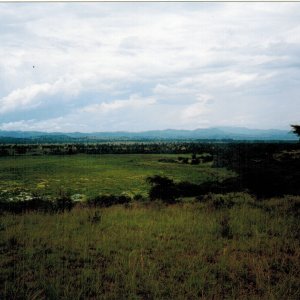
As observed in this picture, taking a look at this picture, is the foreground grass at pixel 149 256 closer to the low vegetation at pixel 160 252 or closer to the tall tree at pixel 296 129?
the low vegetation at pixel 160 252

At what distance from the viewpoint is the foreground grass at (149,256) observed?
4848 mm

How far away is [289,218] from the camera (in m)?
9.58

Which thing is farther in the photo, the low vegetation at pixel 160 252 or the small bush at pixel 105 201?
the small bush at pixel 105 201

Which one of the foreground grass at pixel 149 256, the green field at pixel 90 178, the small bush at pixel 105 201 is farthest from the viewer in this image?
the green field at pixel 90 178

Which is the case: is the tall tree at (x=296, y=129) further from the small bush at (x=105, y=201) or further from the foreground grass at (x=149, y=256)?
the small bush at (x=105, y=201)

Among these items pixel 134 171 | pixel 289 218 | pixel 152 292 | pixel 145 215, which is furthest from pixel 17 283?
pixel 134 171

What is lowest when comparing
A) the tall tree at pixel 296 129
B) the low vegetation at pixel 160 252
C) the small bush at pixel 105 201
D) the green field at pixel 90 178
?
the green field at pixel 90 178

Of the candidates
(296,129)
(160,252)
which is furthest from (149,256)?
(296,129)

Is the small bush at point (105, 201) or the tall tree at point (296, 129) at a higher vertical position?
the tall tree at point (296, 129)

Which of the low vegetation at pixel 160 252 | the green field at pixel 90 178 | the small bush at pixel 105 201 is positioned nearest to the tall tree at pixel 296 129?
the low vegetation at pixel 160 252

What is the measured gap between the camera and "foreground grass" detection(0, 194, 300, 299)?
4848 mm

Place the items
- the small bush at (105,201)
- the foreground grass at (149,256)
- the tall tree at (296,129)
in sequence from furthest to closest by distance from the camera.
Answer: the small bush at (105,201) → the tall tree at (296,129) → the foreground grass at (149,256)

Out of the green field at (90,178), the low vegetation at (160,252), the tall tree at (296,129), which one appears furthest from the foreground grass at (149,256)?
the green field at (90,178)

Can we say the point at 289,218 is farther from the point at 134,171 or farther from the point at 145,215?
the point at 134,171
